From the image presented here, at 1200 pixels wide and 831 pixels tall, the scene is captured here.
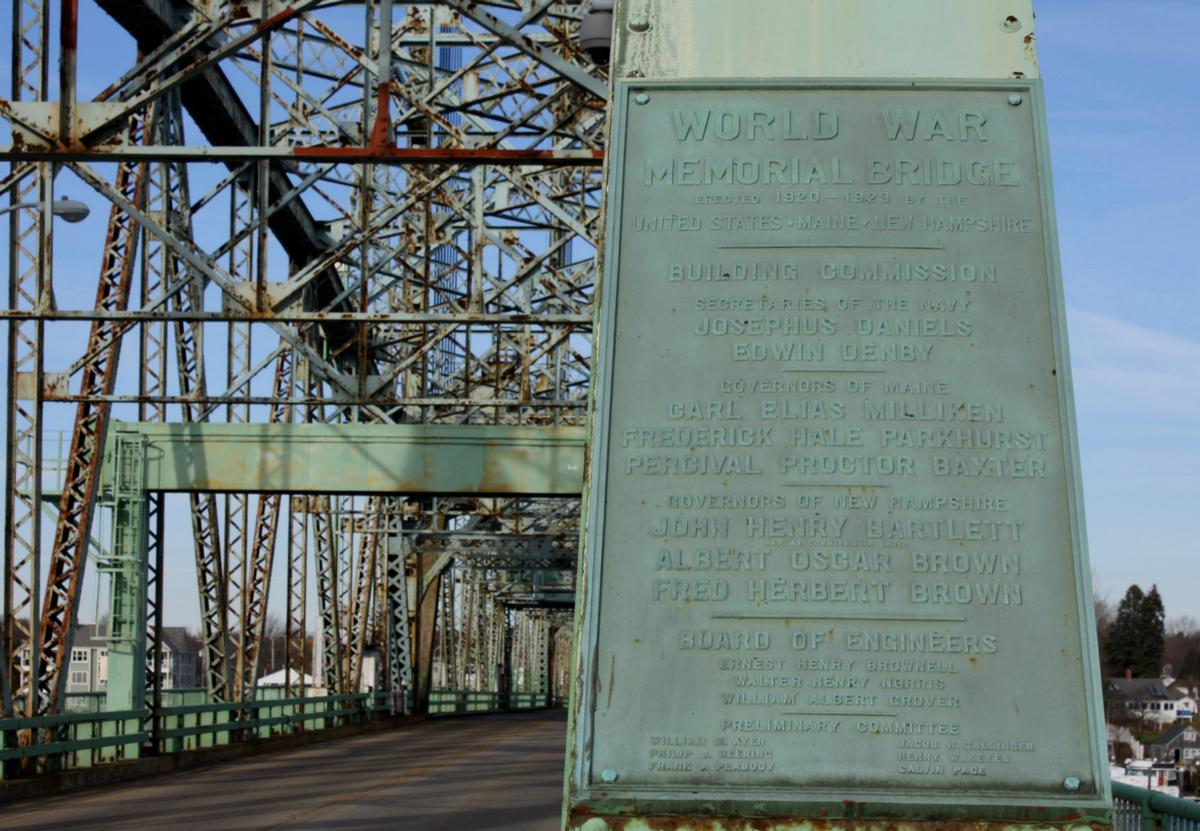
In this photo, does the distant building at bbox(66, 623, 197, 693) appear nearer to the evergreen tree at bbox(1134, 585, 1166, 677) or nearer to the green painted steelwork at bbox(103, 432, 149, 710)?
the evergreen tree at bbox(1134, 585, 1166, 677)

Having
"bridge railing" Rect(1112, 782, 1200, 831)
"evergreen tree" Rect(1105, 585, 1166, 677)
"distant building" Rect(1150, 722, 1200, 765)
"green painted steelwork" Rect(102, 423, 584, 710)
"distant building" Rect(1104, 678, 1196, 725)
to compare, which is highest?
"evergreen tree" Rect(1105, 585, 1166, 677)

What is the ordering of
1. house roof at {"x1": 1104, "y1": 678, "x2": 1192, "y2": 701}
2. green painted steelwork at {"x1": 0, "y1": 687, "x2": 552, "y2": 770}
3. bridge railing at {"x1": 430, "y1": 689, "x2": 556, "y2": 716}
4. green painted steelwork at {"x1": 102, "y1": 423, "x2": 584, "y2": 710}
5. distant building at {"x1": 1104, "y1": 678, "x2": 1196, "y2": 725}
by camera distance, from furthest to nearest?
1. house roof at {"x1": 1104, "y1": 678, "x2": 1192, "y2": 701}
2. distant building at {"x1": 1104, "y1": 678, "x2": 1196, "y2": 725}
3. bridge railing at {"x1": 430, "y1": 689, "x2": 556, "y2": 716}
4. green painted steelwork at {"x1": 102, "y1": 423, "x2": 584, "y2": 710}
5. green painted steelwork at {"x1": 0, "y1": 687, "x2": 552, "y2": 770}

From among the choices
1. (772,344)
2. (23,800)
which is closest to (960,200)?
(772,344)

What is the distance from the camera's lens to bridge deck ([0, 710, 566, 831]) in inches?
694

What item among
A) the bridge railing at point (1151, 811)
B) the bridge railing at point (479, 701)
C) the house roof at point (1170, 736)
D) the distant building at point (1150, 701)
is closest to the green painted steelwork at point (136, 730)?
the bridge railing at point (1151, 811)

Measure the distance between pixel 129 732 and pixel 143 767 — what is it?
74 centimetres

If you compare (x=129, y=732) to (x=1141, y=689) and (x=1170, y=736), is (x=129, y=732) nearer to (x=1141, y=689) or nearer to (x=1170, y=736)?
(x=1170, y=736)

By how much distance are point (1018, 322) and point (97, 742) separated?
20.4 meters

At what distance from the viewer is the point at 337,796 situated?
21062mm

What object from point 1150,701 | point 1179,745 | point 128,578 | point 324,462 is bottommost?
point 128,578

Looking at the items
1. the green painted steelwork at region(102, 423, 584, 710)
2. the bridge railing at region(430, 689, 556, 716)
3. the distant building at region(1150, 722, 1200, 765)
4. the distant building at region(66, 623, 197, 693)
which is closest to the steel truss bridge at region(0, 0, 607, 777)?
the green painted steelwork at region(102, 423, 584, 710)

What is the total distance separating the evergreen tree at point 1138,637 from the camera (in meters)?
156

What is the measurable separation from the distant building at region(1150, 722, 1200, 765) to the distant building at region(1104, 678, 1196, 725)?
18.8 meters

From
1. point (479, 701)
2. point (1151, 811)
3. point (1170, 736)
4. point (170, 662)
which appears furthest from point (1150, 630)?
point (1151, 811)
